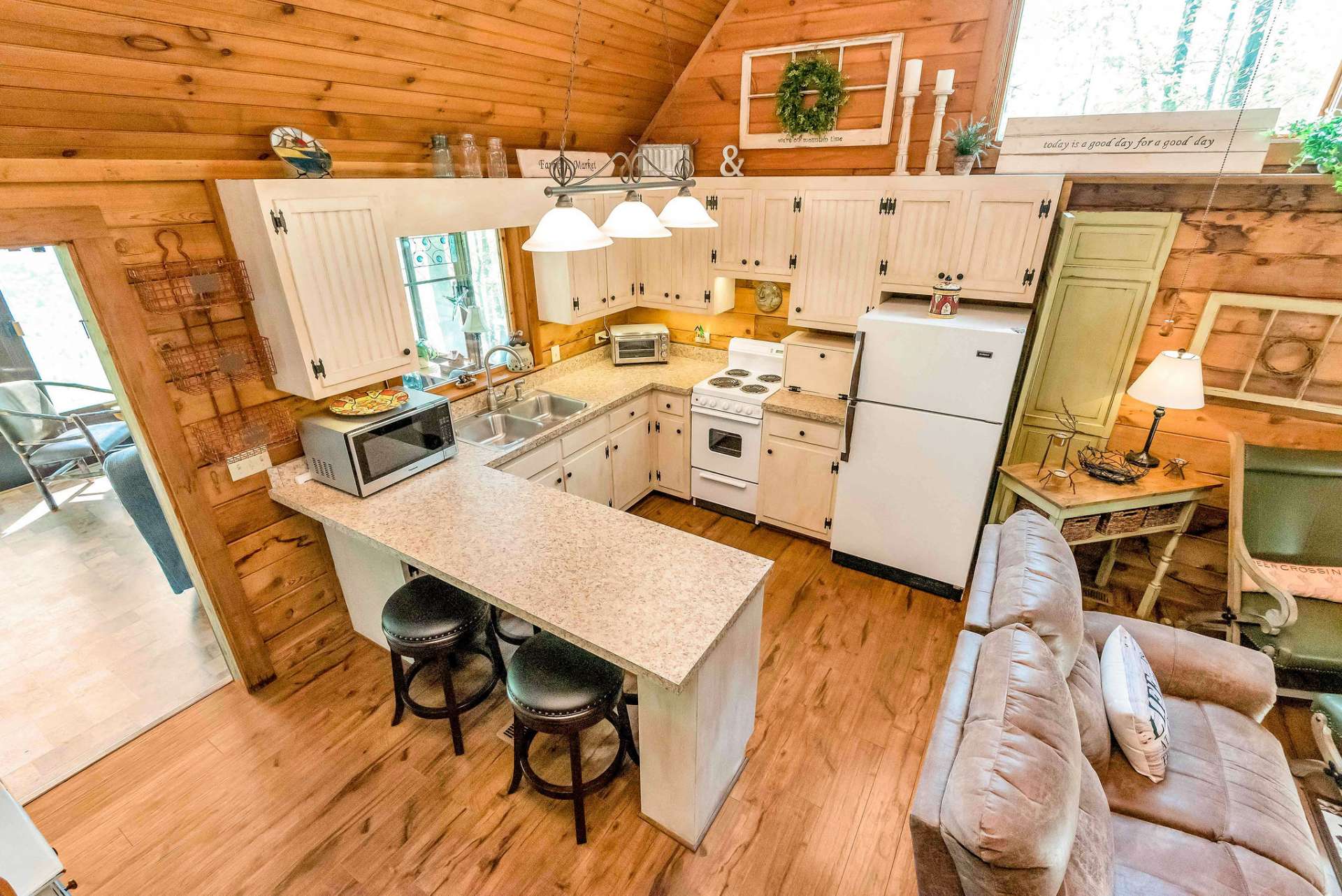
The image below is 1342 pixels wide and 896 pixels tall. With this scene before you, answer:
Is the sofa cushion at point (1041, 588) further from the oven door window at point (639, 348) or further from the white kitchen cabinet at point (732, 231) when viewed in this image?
the oven door window at point (639, 348)

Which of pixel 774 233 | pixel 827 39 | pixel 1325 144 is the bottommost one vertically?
pixel 774 233

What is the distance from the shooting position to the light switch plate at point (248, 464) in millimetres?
2371

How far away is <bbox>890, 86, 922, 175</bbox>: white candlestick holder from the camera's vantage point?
9.68ft

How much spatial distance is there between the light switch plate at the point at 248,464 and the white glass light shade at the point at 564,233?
1.63 m

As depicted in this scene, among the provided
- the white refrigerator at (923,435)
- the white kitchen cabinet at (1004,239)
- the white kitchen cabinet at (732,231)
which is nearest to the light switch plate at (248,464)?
the white kitchen cabinet at (732,231)

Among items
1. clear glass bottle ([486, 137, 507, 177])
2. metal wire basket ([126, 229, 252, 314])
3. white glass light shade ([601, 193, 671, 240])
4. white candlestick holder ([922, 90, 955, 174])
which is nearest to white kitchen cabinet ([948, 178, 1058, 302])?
white candlestick holder ([922, 90, 955, 174])

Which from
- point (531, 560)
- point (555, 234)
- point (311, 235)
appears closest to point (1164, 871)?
point (531, 560)

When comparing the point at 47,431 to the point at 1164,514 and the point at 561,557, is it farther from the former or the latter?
the point at 1164,514

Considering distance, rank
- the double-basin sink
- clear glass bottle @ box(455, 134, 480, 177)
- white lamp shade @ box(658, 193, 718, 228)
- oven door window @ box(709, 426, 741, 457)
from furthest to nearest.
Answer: oven door window @ box(709, 426, 741, 457) → the double-basin sink → clear glass bottle @ box(455, 134, 480, 177) → white lamp shade @ box(658, 193, 718, 228)

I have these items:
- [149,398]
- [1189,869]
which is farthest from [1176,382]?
[149,398]

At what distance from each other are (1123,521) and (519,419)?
3229mm

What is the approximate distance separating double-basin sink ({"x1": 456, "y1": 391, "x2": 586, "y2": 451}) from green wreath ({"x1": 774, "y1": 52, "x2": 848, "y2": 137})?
208 centimetres

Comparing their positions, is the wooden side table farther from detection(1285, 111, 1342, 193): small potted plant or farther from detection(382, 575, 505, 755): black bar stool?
detection(382, 575, 505, 755): black bar stool

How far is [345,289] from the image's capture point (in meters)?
2.33
